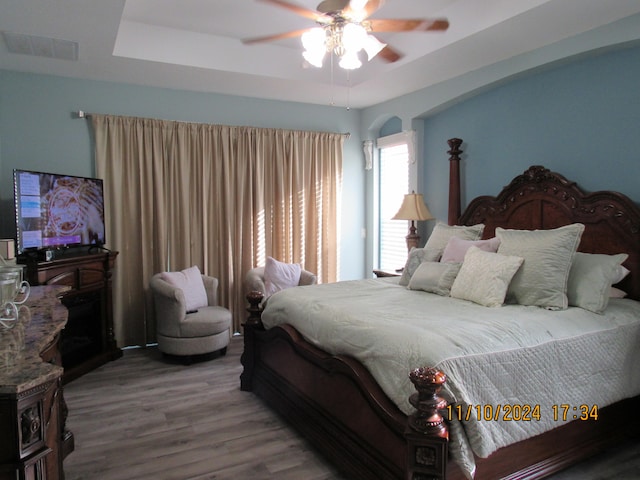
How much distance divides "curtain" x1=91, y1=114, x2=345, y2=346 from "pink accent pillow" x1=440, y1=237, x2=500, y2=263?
2.15 meters

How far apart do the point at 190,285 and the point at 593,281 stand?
3.41 m

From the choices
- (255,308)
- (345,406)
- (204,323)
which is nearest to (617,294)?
(345,406)

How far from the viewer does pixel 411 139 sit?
16.6ft

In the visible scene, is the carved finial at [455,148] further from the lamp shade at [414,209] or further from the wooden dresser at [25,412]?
the wooden dresser at [25,412]

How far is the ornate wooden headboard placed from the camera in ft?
9.96

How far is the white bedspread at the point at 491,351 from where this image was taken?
6.53 ft

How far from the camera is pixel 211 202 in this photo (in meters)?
5.03

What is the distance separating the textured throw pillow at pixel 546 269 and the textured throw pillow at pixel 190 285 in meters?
2.89

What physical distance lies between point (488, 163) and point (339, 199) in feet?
6.67

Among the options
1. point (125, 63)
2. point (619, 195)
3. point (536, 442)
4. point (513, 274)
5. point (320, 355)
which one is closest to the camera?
point (536, 442)

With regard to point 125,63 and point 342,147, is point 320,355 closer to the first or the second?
point 125,63

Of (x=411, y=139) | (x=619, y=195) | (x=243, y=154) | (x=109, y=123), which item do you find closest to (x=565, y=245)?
(x=619, y=195)

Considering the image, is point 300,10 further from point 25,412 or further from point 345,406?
point 25,412

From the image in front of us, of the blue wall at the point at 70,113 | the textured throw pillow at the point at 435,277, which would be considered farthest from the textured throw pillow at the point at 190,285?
the textured throw pillow at the point at 435,277
